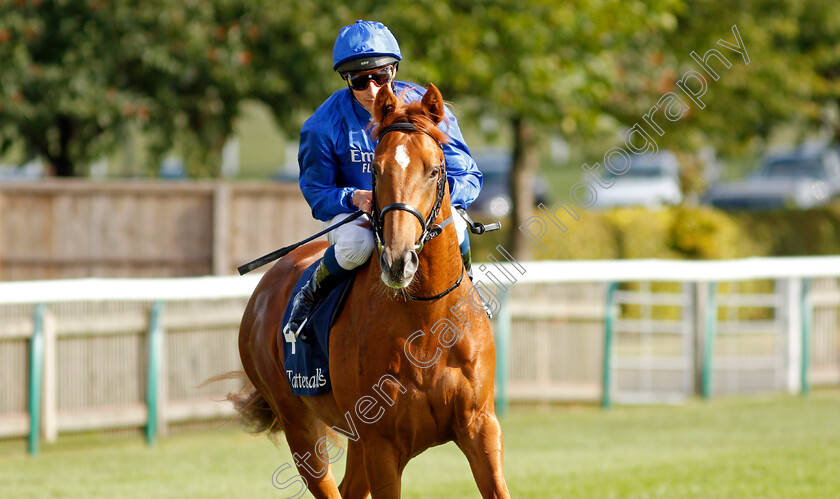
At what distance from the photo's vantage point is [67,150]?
1339 centimetres

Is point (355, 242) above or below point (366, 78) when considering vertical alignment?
below

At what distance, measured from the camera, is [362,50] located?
13.9 feet

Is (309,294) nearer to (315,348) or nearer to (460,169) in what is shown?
(315,348)

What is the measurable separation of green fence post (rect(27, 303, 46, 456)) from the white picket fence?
10 millimetres

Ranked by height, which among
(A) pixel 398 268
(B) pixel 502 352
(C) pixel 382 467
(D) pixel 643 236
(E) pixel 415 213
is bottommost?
(B) pixel 502 352

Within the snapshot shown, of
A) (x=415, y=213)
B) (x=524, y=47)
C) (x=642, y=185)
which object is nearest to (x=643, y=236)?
(x=524, y=47)

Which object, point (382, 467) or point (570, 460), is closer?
point (382, 467)

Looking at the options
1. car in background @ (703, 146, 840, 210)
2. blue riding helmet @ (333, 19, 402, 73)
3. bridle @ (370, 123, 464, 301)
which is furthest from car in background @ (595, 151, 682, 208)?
bridle @ (370, 123, 464, 301)

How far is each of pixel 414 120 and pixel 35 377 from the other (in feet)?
16.5

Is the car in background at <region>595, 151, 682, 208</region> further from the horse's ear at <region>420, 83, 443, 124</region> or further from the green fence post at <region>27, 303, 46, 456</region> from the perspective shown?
the horse's ear at <region>420, 83, 443, 124</region>

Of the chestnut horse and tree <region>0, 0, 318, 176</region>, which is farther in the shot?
tree <region>0, 0, 318, 176</region>

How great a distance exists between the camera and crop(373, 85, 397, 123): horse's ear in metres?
3.68

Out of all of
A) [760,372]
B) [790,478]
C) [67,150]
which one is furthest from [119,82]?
[790,478]

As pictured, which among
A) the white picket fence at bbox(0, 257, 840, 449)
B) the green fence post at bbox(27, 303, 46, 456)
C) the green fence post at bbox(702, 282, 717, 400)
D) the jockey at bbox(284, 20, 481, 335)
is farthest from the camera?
the green fence post at bbox(702, 282, 717, 400)
